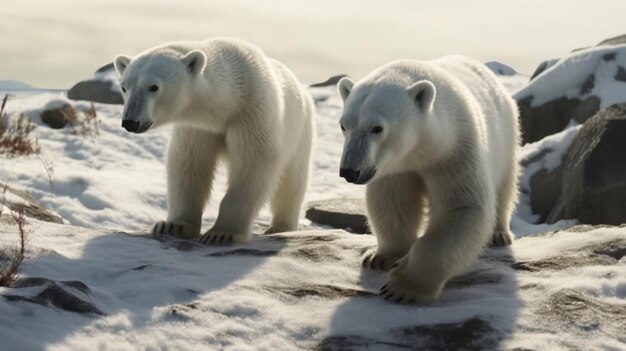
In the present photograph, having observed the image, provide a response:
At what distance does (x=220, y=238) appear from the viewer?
4.87 metres

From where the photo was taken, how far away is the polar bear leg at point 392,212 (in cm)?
425

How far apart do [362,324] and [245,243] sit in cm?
170

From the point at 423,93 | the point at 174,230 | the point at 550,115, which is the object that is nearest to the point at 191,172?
the point at 174,230

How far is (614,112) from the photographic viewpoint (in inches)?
345

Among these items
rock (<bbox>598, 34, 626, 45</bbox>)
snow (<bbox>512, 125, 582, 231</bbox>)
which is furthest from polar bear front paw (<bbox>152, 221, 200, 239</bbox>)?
rock (<bbox>598, 34, 626, 45</bbox>)

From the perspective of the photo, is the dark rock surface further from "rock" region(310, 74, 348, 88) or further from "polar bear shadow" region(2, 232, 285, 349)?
"rock" region(310, 74, 348, 88)

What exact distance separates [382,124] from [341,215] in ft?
18.3

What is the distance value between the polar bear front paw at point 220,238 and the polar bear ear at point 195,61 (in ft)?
2.93

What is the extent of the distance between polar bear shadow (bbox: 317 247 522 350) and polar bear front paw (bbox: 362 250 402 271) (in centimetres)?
26

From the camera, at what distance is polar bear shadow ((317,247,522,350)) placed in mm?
3174

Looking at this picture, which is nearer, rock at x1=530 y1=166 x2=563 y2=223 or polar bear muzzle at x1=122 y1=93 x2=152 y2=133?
polar bear muzzle at x1=122 y1=93 x2=152 y2=133

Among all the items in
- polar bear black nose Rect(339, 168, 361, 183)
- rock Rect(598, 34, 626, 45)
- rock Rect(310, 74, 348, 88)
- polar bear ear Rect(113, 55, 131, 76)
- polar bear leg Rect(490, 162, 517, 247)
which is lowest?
rock Rect(310, 74, 348, 88)

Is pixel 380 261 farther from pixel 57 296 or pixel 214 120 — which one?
pixel 57 296

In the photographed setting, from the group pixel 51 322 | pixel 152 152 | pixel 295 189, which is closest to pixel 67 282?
pixel 51 322
